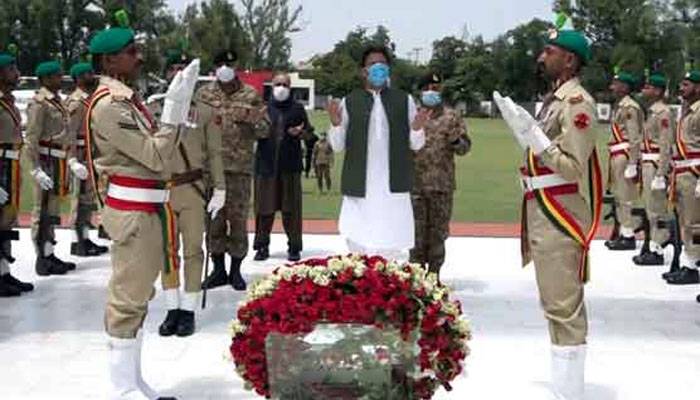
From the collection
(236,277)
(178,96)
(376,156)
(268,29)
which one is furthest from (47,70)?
(268,29)

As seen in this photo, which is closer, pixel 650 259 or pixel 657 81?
pixel 650 259

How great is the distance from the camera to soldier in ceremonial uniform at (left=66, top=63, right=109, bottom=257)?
8.56m

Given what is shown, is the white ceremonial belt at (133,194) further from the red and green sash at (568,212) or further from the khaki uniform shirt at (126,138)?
the red and green sash at (568,212)

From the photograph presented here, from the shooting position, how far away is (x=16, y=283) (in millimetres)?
7375

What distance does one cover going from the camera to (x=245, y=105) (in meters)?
7.33

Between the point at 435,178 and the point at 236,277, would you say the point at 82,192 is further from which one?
the point at 435,178

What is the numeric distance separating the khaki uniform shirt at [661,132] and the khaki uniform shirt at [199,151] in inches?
157

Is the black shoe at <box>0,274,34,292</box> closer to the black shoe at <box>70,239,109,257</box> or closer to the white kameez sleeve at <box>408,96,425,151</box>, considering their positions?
the black shoe at <box>70,239,109,257</box>

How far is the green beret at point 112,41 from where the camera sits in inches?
176

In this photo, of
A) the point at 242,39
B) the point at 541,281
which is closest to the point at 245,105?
the point at 541,281

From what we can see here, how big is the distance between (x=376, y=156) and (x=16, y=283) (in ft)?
10.5

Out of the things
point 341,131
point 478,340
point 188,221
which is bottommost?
point 478,340

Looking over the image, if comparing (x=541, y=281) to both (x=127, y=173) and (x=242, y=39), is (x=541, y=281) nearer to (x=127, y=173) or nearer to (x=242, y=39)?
(x=127, y=173)

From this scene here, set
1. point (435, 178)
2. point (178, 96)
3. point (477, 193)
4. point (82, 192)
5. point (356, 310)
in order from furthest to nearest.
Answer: point (477, 193)
point (82, 192)
point (435, 178)
point (178, 96)
point (356, 310)
